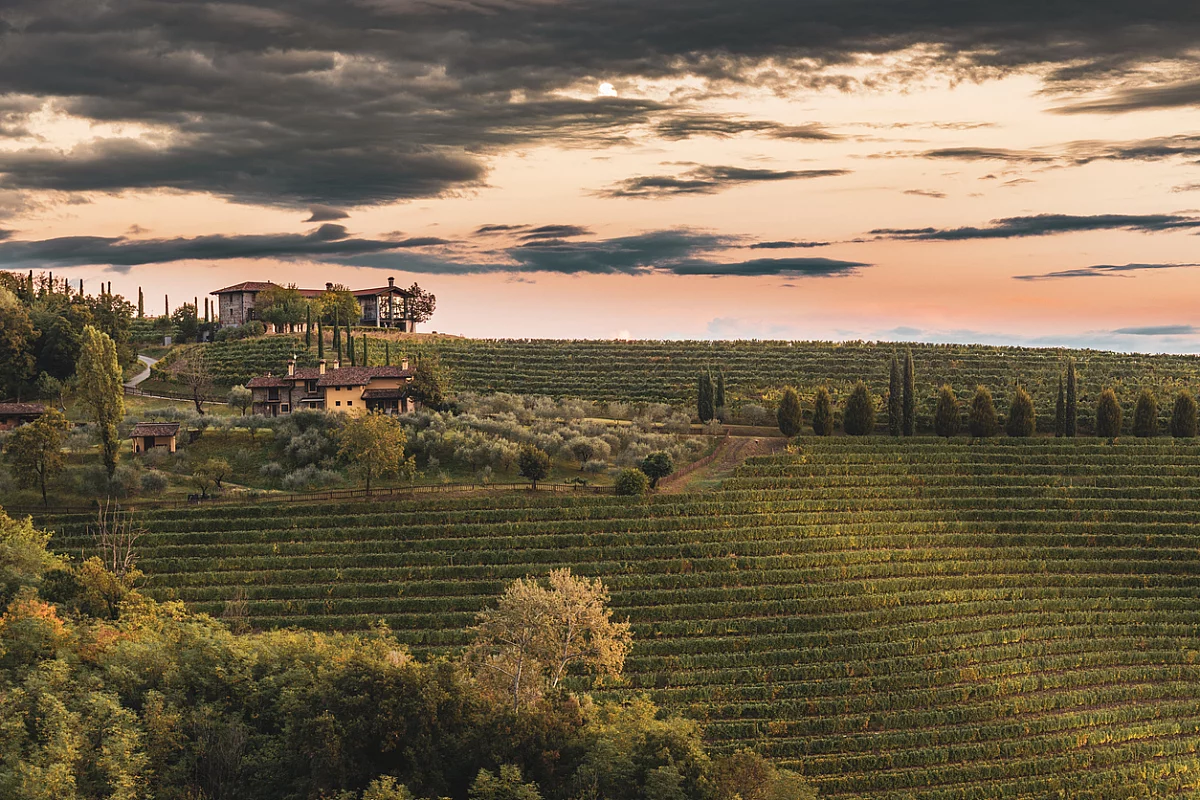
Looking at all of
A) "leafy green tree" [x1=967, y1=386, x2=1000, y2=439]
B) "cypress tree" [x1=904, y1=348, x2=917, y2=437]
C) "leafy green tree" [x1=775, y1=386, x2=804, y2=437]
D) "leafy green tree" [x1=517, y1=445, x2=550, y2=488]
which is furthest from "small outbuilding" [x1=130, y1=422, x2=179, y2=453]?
"leafy green tree" [x1=967, y1=386, x2=1000, y2=439]

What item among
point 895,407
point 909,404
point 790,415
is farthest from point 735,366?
point 790,415

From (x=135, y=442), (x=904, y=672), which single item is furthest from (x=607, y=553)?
(x=135, y=442)

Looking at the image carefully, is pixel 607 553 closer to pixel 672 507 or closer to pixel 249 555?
pixel 672 507

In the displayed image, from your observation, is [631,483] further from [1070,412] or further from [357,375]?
[1070,412]

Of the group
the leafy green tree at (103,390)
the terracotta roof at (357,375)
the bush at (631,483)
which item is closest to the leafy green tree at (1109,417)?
the bush at (631,483)

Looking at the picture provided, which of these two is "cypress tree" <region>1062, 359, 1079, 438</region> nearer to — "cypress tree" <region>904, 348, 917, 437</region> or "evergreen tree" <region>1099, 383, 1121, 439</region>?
"evergreen tree" <region>1099, 383, 1121, 439</region>

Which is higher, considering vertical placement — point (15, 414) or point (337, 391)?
point (337, 391)

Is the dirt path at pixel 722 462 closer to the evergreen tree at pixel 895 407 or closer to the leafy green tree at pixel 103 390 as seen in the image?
the evergreen tree at pixel 895 407

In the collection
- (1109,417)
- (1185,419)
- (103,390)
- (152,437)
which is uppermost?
(103,390)
